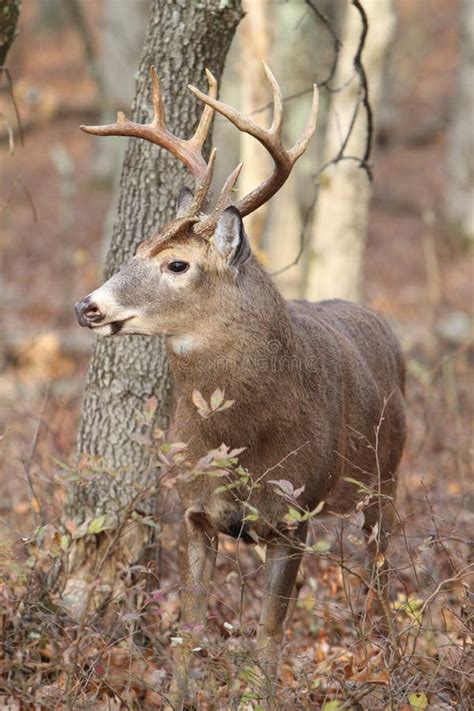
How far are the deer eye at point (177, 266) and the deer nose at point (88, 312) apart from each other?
16.6 inches

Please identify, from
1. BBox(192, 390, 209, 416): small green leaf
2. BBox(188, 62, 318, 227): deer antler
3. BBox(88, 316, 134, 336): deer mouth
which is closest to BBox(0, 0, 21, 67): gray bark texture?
BBox(188, 62, 318, 227): deer antler

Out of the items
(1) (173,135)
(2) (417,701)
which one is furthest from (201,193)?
(2) (417,701)

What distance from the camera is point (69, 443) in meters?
8.66

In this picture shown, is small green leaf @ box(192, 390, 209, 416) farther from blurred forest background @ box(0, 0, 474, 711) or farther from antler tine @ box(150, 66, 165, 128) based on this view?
antler tine @ box(150, 66, 165, 128)

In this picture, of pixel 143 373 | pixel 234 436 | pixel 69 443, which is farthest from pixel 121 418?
pixel 69 443

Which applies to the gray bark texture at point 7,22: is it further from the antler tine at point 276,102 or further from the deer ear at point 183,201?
the antler tine at point 276,102

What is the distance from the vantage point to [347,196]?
33.2ft

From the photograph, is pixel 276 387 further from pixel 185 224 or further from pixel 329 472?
pixel 185 224

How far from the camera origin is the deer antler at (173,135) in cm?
545

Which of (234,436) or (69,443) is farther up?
(234,436)

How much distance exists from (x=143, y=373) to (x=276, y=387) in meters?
1.13

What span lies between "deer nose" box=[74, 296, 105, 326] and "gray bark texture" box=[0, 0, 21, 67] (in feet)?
5.82

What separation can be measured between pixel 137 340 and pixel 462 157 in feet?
46.8

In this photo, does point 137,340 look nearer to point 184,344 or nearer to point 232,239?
point 184,344
